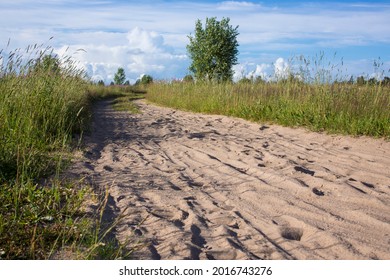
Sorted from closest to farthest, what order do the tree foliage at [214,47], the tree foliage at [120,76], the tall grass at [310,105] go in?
the tall grass at [310,105]
the tree foliage at [214,47]
the tree foliage at [120,76]

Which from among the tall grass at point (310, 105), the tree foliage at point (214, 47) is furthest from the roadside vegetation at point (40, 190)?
the tree foliage at point (214, 47)

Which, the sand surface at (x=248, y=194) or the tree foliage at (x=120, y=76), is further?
the tree foliage at (x=120, y=76)

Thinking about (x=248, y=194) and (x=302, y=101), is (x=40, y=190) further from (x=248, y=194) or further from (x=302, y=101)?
(x=302, y=101)

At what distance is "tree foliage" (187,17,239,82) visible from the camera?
31297mm

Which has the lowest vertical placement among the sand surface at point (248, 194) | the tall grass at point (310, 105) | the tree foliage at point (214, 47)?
the sand surface at point (248, 194)

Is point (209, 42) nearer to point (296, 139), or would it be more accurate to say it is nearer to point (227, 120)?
point (227, 120)

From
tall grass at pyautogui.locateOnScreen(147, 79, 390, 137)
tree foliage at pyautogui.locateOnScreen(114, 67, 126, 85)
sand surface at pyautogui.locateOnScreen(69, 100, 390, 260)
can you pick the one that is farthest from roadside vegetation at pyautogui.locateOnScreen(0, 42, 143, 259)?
tree foliage at pyautogui.locateOnScreen(114, 67, 126, 85)

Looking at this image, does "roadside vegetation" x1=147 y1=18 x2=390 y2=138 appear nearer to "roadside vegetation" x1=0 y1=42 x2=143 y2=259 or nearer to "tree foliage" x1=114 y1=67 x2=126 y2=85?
"roadside vegetation" x1=0 y1=42 x2=143 y2=259

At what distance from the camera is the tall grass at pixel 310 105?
7.58 metres

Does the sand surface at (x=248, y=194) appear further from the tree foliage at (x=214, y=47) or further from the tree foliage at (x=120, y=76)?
the tree foliage at (x=120, y=76)

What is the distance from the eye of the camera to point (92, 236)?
9.95 ft

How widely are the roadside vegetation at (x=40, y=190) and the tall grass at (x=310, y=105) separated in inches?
166

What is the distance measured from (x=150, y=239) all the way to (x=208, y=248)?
0.42 meters
